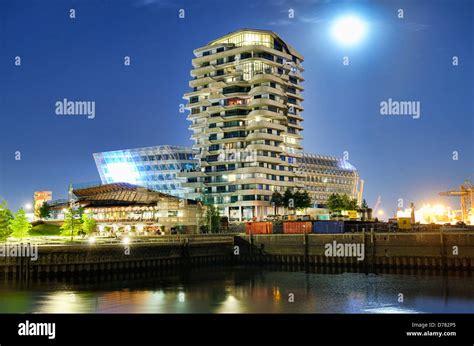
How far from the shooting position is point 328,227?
111 m

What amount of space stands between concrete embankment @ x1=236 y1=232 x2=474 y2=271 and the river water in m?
3.55

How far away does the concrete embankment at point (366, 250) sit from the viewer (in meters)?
82.2

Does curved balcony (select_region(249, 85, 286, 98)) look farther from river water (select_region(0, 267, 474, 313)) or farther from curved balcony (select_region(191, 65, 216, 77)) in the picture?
river water (select_region(0, 267, 474, 313))

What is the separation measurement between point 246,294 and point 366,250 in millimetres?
33481

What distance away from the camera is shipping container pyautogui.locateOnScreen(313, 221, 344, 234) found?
361 feet

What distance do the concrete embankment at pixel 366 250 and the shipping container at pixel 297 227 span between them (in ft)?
23.1

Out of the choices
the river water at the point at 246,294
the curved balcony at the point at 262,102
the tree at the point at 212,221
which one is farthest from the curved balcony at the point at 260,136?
the river water at the point at 246,294

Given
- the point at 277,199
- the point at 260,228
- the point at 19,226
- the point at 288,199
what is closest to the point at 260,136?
the point at 277,199

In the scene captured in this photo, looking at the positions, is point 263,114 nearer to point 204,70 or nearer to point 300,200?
point 204,70

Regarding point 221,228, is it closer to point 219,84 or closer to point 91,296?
point 219,84

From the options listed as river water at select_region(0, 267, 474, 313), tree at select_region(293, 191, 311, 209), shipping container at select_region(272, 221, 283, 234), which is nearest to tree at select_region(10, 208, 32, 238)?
river water at select_region(0, 267, 474, 313)
